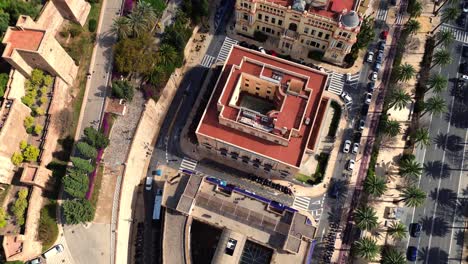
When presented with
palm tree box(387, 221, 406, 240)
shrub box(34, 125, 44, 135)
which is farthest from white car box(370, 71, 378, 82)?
shrub box(34, 125, 44, 135)

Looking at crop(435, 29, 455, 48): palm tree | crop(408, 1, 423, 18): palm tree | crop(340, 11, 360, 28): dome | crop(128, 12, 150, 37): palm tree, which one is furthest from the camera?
crop(408, 1, 423, 18): palm tree

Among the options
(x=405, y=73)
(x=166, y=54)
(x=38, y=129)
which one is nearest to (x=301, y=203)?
(x=405, y=73)

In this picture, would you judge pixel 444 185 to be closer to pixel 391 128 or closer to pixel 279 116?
pixel 391 128

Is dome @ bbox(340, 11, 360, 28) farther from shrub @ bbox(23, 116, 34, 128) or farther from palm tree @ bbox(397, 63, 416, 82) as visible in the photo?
shrub @ bbox(23, 116, 34, 128)

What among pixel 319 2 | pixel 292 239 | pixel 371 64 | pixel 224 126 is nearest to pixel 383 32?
pixel 371 64

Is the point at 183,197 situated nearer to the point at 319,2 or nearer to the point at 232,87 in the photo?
the point at 232,87
